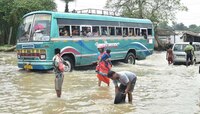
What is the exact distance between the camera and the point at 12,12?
39.5 m

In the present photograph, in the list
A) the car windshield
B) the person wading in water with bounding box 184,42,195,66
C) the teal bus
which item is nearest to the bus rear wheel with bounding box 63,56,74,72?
the teal bus

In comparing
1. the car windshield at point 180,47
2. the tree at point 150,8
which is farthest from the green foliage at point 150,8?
the car windshield at point 180,47

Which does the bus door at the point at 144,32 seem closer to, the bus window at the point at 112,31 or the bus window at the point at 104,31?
the bus window at the point at 112,31

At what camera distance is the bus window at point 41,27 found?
16.5m

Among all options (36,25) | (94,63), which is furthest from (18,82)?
(94,63)

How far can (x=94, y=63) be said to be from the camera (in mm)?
19578

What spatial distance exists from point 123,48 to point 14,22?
71.9 feet

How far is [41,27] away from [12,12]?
23952 mm

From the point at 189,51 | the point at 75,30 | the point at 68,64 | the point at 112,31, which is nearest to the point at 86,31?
the point at 75,30

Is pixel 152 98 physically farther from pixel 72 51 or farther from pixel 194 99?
pixel 72 51

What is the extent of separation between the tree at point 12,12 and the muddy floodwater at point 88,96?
24167mm

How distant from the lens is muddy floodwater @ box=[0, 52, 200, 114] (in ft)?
Result: 31.8

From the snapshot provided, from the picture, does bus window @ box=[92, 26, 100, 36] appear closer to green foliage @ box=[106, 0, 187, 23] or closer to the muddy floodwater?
the muddy floodwater

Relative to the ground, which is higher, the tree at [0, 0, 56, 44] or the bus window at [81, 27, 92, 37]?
the tree at [0, 0, 56, 44]
